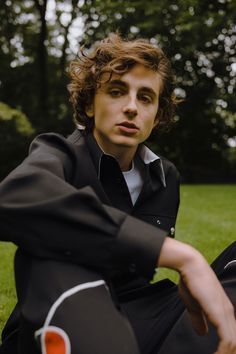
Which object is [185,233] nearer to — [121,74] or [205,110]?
[121,74]

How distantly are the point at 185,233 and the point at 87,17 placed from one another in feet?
58.0

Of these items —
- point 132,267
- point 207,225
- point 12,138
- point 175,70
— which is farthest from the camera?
point 175,70

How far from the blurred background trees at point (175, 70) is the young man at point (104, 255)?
17.8m

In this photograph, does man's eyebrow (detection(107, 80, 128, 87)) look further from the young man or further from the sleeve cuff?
the sleeve cuff

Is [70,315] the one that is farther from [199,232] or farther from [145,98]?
[199,232]

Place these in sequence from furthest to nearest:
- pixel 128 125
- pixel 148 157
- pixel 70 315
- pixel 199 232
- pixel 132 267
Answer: pixel 199 232 → pixel 148 157 → pixel 128 125 → pixel 132 267 → pixel 70 315

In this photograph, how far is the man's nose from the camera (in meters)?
2.24

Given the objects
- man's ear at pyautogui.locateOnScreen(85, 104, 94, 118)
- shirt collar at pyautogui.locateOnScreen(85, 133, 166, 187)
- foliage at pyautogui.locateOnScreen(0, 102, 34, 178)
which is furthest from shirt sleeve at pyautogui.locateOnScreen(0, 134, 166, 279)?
foliage at pyautogui.locateOnScreen(0, 102, 34, 178)

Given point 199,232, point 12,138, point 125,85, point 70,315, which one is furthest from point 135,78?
point 12,138

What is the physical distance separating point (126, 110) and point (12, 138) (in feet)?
57.2

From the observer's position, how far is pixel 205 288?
5.19ft

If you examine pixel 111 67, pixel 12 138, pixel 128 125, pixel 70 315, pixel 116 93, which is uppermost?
pixel 111 67

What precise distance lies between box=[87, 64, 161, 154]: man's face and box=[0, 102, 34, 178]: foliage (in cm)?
1705

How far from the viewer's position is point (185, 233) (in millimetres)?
6906
